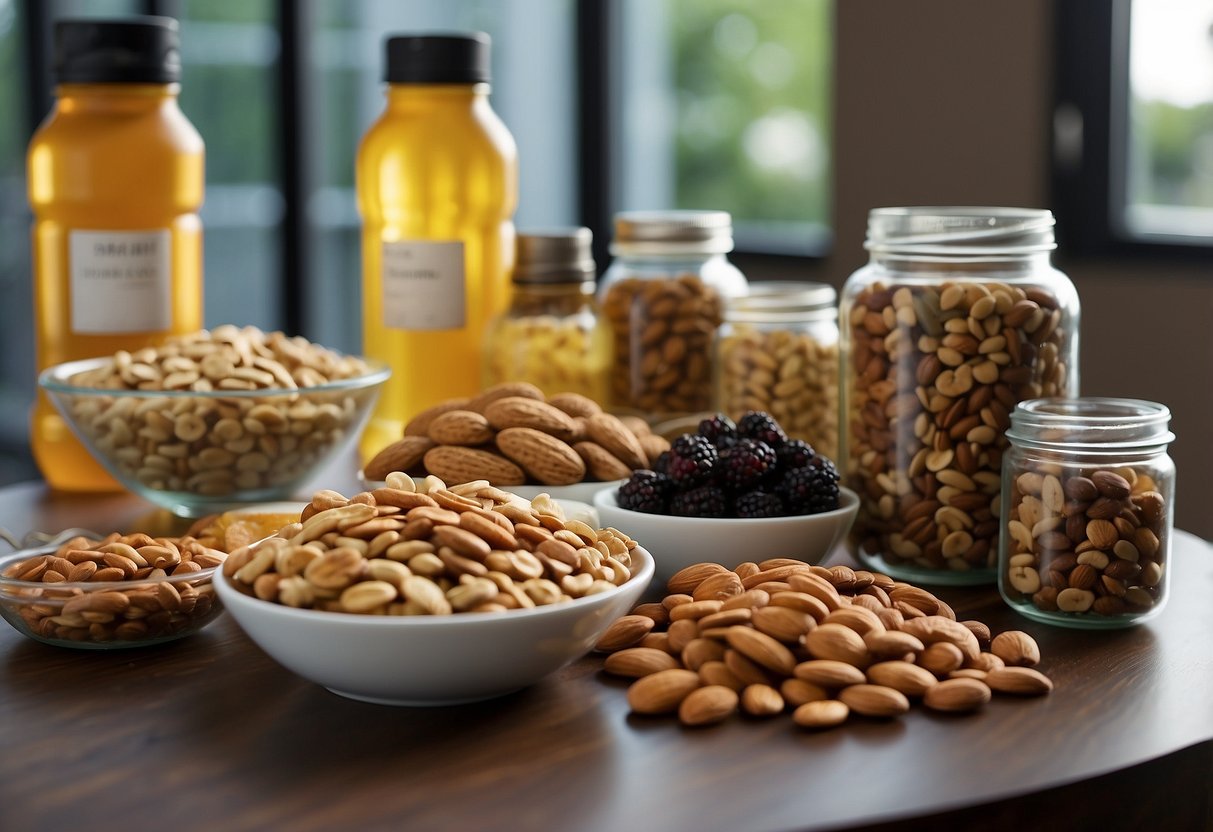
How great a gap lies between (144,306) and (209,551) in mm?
567

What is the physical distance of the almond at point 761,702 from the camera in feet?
2.62

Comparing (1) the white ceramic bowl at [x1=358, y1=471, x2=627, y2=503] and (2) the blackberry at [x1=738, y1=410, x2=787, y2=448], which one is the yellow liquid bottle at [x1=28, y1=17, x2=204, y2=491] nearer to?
(1) the white ceramic bowl at [x1=358, y1=471, x2=627, y2=503]

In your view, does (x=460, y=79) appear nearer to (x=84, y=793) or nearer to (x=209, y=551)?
(x=209, y=551)

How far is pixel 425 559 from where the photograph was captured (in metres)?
0.79

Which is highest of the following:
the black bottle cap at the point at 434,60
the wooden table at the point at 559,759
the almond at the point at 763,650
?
the black bottle cap at the point at 434,60

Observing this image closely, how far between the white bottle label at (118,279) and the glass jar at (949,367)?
749 millimetres

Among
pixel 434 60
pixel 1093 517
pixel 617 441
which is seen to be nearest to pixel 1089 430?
pixel 1093 517

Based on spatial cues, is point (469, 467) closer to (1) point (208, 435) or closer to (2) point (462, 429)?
(2) point (462, 429)

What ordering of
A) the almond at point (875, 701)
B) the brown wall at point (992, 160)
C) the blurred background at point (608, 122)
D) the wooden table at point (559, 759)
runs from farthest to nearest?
the blurred background at point (608, 122), the brown wall at point (992, 160), the almond at point (875, 701), the wooden table at point (559, 759)

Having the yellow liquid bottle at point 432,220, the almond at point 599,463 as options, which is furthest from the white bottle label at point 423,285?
the almond at point 599,463

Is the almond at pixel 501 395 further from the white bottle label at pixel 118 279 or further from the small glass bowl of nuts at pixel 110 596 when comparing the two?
the white bottle label at pixel 118 279

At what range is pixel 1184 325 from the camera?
2805 millimetres

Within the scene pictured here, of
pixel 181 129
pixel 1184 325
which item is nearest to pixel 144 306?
pixel 181 129

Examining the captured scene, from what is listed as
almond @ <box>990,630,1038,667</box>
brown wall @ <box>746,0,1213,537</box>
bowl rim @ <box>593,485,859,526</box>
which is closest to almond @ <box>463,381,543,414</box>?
bowl rim @ <box>593,485,859,526</box>
